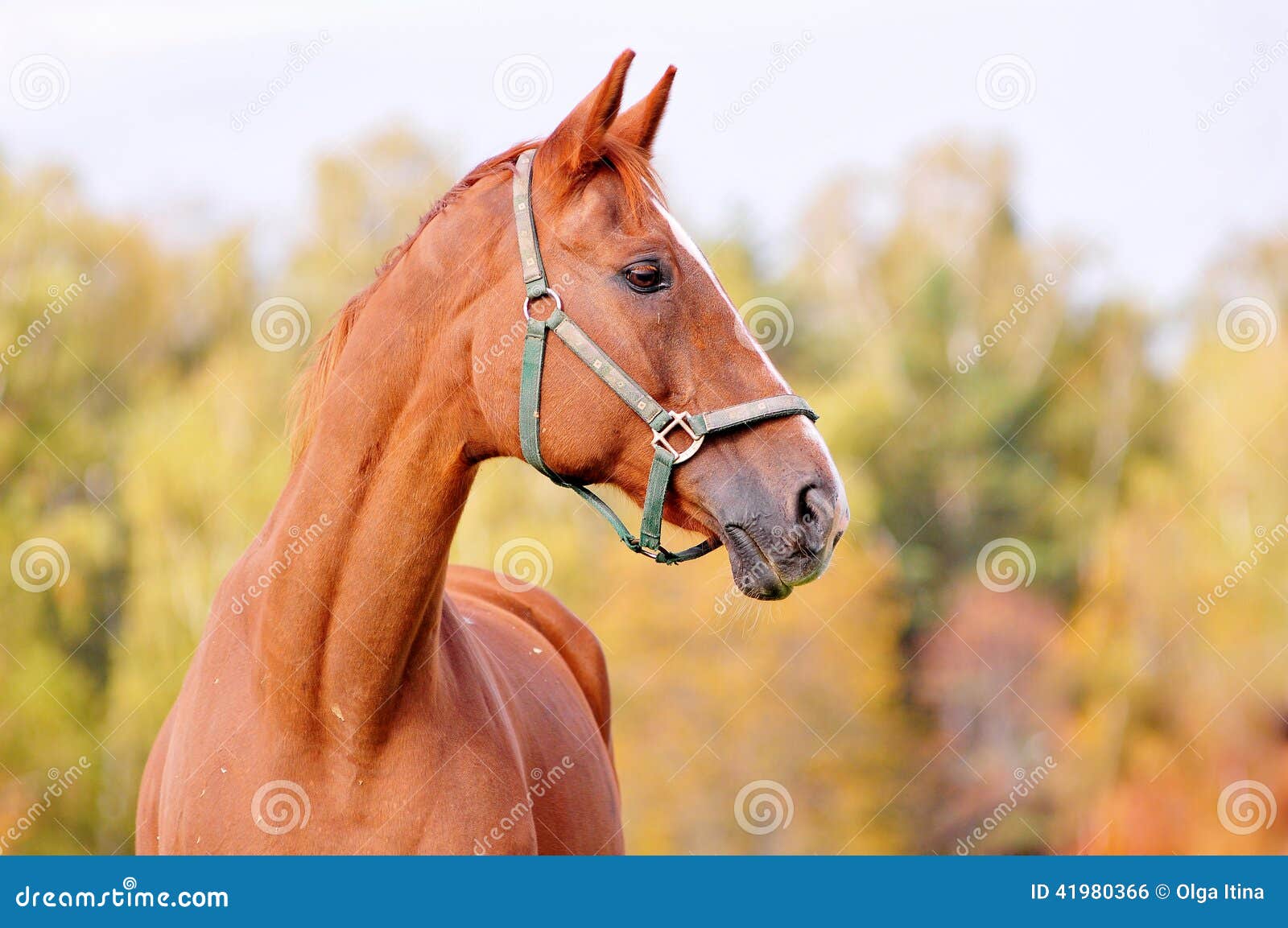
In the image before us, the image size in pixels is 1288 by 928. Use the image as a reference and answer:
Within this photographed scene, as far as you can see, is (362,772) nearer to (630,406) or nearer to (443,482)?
(443,482)

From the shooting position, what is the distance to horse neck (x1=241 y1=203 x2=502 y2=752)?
3604mm

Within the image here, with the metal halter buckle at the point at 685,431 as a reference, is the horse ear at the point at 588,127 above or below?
above

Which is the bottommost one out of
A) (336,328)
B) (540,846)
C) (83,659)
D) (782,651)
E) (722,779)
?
(722,779)

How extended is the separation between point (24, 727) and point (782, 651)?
46.8ft

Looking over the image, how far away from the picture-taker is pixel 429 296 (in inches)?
148

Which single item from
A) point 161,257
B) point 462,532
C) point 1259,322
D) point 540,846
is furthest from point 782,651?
point 540,846

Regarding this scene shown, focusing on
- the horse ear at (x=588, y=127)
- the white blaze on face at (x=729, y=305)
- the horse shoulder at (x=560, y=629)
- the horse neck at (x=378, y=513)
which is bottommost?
the horse shoulder at (x=560, y=629)

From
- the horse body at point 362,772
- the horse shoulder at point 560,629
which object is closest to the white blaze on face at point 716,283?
the horse body at point 362,772

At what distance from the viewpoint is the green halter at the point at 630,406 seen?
346 cm

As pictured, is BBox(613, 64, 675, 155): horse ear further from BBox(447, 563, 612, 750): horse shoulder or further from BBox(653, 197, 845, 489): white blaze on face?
BBox(447, 563, 612, 750): horse shoulder

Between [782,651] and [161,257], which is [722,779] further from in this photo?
[161,257]

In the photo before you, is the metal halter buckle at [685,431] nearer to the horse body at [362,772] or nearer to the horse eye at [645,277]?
the horse eye at [645,277]

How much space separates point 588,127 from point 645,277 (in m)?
0.50

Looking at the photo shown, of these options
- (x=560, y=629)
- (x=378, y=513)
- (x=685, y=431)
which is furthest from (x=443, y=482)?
(x=560, y=629)
